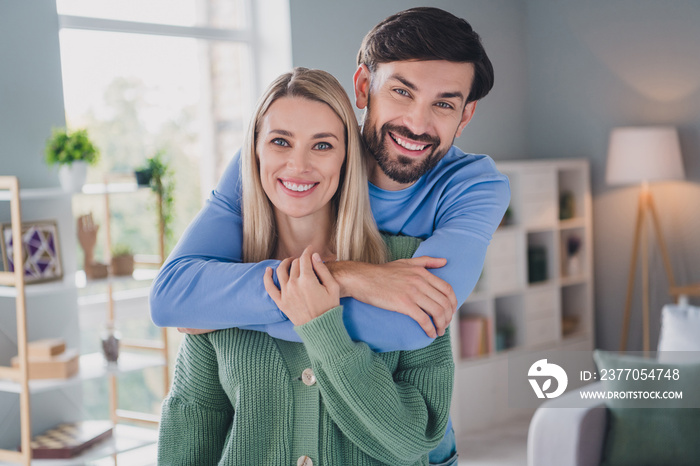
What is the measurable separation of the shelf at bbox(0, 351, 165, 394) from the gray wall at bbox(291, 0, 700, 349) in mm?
1938

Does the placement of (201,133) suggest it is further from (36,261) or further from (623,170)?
(623,170)

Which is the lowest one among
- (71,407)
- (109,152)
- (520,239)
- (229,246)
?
(71,407)

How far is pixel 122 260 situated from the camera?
3436 mm

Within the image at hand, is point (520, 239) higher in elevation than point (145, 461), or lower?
higher

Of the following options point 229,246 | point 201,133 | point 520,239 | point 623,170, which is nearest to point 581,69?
point 623,170

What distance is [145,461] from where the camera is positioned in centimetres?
372

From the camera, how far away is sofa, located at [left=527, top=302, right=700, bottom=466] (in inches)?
99.7

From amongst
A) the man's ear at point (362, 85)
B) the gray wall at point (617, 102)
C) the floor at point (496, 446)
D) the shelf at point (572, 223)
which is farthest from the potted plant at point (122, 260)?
the gray wall at point (617, 102)

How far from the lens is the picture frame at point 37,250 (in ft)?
9.82

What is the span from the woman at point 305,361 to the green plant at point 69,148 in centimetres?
203

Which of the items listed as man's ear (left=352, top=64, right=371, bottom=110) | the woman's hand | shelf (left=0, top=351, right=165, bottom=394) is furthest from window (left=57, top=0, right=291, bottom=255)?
the woman's hand

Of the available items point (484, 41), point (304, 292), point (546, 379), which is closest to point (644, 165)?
point (484, 41)

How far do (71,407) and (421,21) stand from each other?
110 inches

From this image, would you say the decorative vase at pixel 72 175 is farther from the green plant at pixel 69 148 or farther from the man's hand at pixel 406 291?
the man's hand at pixel 406 291
